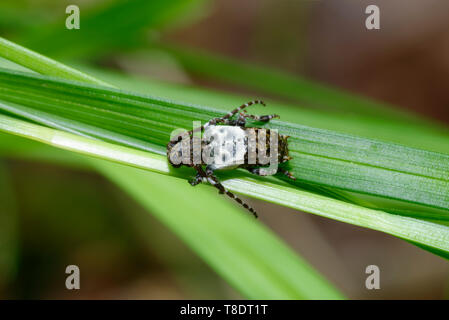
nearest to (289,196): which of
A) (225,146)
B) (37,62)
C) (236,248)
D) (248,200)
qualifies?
(225,146)

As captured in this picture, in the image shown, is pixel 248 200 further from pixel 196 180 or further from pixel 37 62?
pixel 37 62

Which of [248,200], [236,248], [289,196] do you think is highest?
[248,200]

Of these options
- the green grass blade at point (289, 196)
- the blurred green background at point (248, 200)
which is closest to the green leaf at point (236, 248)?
the green grass blade at point (289, 196)

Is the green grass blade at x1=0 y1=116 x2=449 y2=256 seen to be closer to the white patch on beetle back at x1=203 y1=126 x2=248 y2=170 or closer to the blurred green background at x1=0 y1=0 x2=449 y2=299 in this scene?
the white patch on beetle back at x1=203 y1=126 x2=248 y2=170

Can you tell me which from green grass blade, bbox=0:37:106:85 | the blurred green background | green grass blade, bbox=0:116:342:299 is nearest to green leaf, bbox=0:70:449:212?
green grass blade, bbox=0:37:106:85

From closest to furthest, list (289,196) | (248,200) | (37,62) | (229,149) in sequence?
(289,196)
(37,62)
(229,149)
(248,200)

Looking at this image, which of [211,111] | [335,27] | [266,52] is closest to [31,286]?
[211,111]
